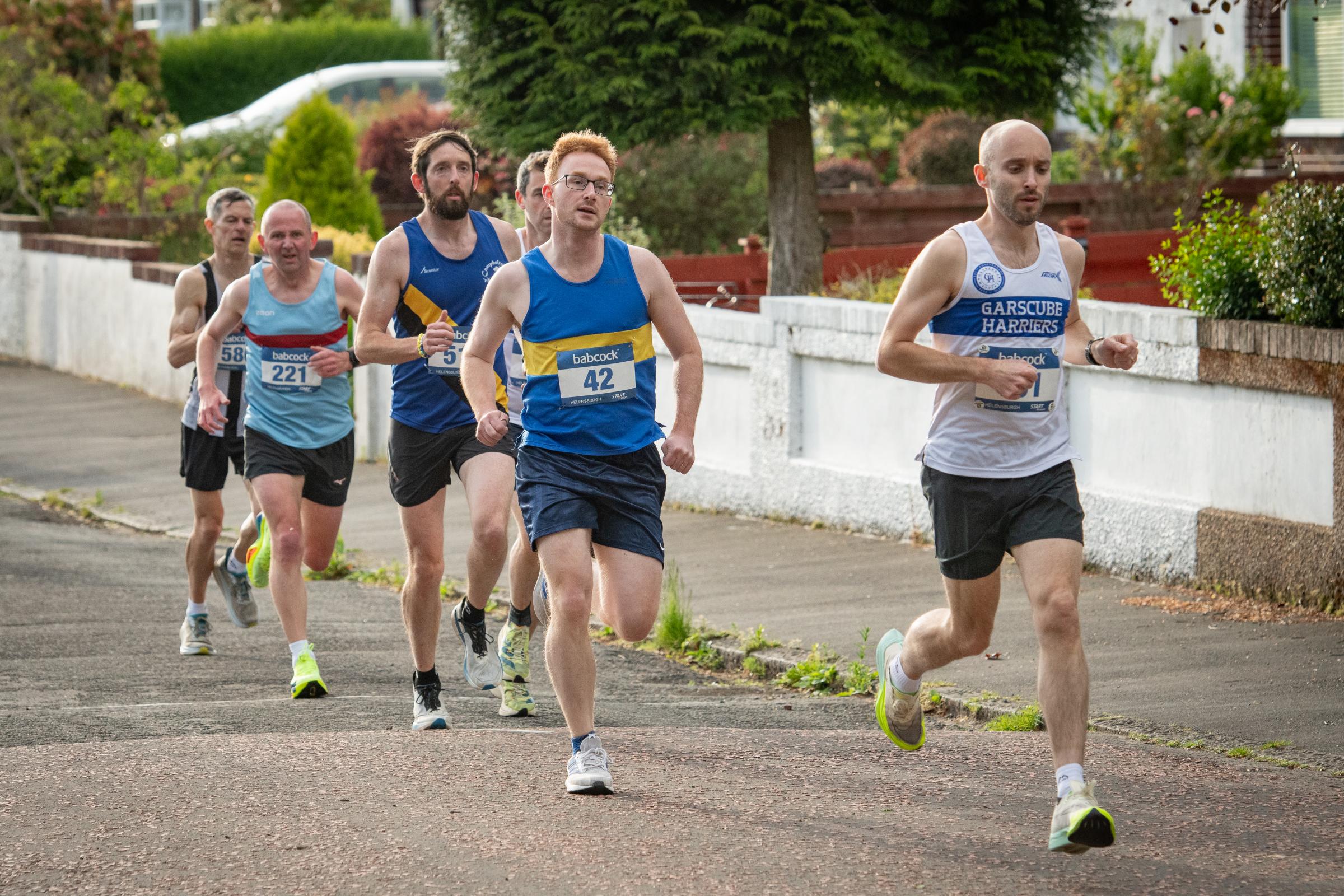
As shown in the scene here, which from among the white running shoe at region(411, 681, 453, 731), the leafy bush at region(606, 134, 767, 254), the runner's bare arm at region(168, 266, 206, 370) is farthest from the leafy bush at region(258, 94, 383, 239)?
the white running shoe at region(411, 681, 453, 731)

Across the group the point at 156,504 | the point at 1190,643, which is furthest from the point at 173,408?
the point at 1190,643

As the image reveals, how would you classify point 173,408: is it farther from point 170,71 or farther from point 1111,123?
point 170,71

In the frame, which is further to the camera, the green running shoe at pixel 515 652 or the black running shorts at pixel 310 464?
the black running shorts at pixel 310 464

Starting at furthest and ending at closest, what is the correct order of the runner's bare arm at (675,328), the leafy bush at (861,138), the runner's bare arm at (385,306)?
1. the leafy bush at (861,138)
2. the runner's bare arm at (385,306)
3. the runner's bare arm at (675,328)

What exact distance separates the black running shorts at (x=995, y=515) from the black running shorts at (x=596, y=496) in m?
0.91

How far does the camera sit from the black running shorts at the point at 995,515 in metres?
5.41

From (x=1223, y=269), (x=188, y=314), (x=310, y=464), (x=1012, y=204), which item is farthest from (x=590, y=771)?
(x=1223, y=269)

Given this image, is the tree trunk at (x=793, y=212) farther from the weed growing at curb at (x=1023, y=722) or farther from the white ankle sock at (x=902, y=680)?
the white ankle sock at (x=902, y=680)

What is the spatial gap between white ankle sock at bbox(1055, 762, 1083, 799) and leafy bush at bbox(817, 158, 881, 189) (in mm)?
20597

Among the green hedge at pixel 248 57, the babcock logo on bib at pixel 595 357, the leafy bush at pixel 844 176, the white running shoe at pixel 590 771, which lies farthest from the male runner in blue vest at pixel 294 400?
the green hedge at pixel 248 57

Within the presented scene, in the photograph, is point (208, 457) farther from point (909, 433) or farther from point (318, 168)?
point (318, 168)

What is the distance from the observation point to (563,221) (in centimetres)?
590

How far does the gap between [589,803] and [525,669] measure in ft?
5.65

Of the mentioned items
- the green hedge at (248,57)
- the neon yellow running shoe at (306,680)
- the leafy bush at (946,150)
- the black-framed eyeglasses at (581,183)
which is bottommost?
the neon yellow running shoe at (306,680)
